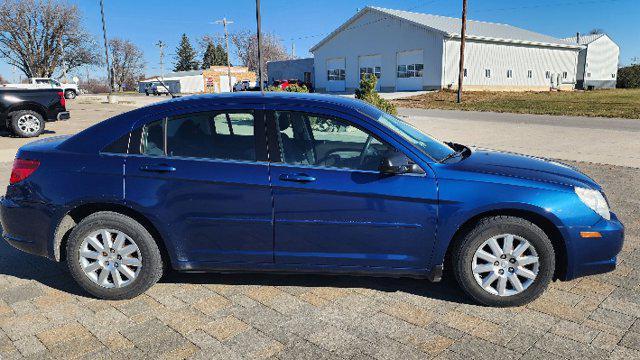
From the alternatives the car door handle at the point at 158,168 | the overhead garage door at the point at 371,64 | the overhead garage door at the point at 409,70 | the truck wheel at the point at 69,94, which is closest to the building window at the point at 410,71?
the overhead garage door at the point at 409,70

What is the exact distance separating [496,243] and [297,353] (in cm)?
159

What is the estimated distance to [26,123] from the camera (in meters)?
13.6

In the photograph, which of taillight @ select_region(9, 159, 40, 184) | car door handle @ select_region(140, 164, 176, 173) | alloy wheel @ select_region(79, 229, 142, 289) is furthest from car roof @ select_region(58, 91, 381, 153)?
alloy wheel @ select_region(79, 229, 142, 289)

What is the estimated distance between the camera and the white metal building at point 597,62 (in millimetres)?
55094

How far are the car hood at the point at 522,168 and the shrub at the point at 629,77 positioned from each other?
6166 centimetres

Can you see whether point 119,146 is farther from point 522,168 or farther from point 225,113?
point 522,168

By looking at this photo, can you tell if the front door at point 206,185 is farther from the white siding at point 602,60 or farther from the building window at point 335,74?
the white siding at point 602,60

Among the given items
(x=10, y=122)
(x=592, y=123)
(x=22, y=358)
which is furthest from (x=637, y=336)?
(x=592, y=123)

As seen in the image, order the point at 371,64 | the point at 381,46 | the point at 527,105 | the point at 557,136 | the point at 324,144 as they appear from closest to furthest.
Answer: the point at 324,144
the point at 557,136
the point at 527,105
the point at 381,46
the point at 371,64

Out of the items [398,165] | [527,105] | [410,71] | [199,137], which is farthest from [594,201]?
[410,71]

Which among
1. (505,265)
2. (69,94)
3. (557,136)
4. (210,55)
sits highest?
(210,55)

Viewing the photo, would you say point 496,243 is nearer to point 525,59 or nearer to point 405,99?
point 405,99

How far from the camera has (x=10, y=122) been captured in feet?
44.1

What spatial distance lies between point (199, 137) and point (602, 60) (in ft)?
221
